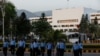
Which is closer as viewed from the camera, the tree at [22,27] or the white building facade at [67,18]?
the tree at [22,27]

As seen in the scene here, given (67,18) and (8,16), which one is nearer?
(8,16)

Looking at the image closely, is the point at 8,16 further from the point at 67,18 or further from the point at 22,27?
the point at 67,18

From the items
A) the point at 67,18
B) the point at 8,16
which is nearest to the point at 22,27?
the point at 8,16

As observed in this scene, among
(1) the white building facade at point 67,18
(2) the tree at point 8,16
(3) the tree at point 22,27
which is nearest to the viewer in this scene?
(2) the tree at point 8,16

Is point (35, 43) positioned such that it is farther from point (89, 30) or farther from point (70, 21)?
point (70, 21)

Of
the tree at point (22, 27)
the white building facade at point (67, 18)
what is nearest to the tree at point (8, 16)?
the tree at point (22, 27)

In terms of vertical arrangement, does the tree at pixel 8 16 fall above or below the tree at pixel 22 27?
above

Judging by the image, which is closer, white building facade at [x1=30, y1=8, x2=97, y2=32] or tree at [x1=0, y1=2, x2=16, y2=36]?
tree at [x1=0, y1=2, x2=16, y2=36]

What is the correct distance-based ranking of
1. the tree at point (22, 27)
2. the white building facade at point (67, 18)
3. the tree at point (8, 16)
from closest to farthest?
the tree at point (8, 16), the tree at point (22, 27), the white building facade at point (67, 18)

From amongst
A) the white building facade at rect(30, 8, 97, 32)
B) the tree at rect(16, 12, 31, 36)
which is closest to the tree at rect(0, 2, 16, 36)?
the tree at rect(16, 12, 31, 36)

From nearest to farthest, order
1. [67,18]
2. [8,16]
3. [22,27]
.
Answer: [8,16] → [22,27] → [67,18]

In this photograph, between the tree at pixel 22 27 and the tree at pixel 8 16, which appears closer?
the tree at pixel 8 16

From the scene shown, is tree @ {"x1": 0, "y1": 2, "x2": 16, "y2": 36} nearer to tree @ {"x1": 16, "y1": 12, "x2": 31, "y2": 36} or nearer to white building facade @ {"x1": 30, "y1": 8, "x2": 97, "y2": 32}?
tree @ {"x1": 16, "y1": 12, "x2": 31, "y2": 36}

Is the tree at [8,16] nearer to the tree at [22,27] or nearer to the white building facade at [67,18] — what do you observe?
the tree at [22,27]
